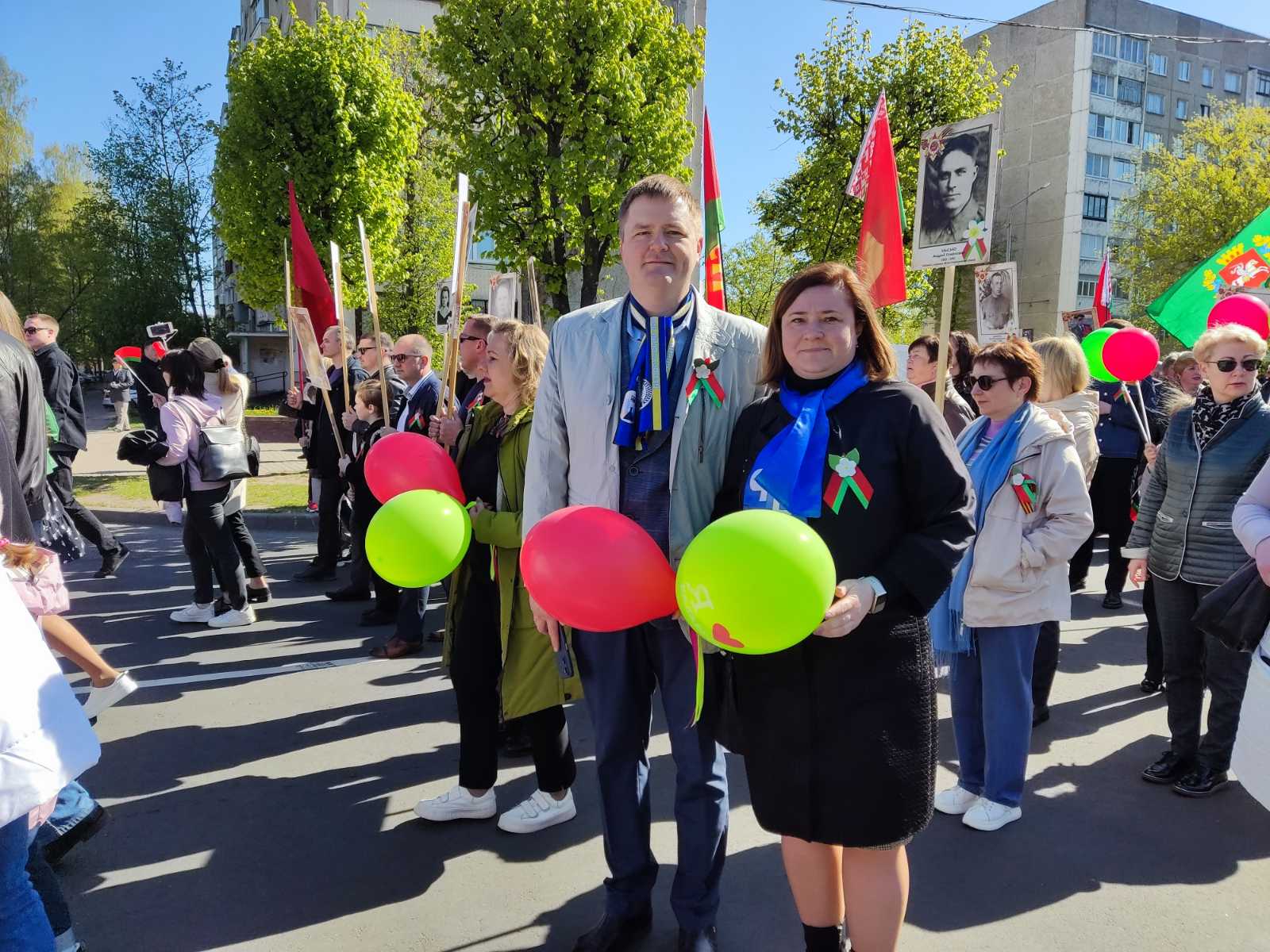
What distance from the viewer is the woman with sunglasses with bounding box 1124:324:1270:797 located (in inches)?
145

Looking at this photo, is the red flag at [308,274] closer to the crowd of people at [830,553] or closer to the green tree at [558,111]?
the crowd of people at [830,553]

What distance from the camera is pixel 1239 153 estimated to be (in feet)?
89.3

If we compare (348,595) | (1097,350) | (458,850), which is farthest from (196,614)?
(1097,350)

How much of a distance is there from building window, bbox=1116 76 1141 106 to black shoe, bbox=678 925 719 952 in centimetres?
5535

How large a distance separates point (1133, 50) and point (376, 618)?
54.8 metres

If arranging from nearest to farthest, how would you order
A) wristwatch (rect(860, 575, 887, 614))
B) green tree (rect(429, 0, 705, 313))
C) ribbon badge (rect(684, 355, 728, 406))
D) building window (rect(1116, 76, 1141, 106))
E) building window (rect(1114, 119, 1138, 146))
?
wristwatch (rect(860, 575, 887, 614)), ribbon badge (rect(684, 355, 728, 406)), green tree (rect(429, 0, 705, 313)), building window (rect(1116, 76, 1141, 106)), building window (rect(1114, 119, 1138, 146))

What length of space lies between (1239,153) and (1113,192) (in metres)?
21.1

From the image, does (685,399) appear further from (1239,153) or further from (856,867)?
(1239,153)

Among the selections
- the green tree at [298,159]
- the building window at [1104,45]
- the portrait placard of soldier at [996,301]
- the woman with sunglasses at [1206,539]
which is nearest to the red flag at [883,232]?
the woman with sunglasses at [1206,539]

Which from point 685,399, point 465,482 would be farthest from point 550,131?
point 685,399

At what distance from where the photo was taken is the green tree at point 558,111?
14352 millimetres

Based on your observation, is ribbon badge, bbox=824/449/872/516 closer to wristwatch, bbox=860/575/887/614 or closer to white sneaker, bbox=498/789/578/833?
wristwatch, bbox=860/575/887/614

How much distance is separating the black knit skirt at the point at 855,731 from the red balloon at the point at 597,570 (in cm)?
33

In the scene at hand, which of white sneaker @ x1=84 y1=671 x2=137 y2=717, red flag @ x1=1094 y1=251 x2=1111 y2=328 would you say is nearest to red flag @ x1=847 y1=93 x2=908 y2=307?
white sneaker @ x1=84 y1=671 x2=137 y2=717
